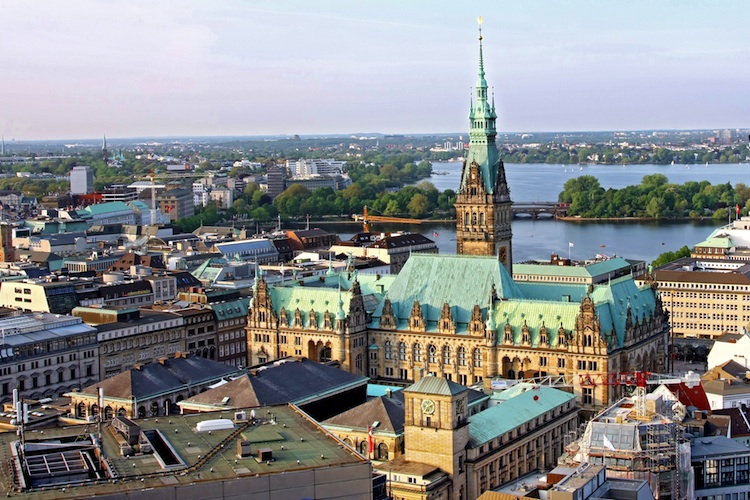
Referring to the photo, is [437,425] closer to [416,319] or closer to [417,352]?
[416,319]

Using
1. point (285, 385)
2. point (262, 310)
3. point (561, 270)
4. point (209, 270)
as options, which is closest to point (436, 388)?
point (285, 385)

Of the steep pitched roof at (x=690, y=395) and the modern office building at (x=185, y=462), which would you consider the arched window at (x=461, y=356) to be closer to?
the steep pitched roof at (x=690, y=395)

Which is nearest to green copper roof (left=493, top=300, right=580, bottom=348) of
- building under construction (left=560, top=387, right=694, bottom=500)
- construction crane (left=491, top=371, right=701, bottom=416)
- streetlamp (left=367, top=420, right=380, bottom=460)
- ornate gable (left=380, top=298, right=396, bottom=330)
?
construction crane (left=491, top=371, right=701, bottom=416)

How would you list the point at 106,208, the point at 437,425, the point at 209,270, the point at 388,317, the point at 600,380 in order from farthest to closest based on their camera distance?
the point at 106,208 < the point at 209,270 < the point at 388,317 < the point at 600,380 < the point at 437,425

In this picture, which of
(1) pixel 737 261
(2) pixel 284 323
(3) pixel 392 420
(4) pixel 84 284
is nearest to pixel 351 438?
(3) pixel 392 420

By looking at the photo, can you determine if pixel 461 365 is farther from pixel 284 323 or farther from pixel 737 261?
pixel 737 261

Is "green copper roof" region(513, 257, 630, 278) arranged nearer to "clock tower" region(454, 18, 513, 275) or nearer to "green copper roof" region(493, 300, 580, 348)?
"clock tower" region(454, 18, 513, 275)
